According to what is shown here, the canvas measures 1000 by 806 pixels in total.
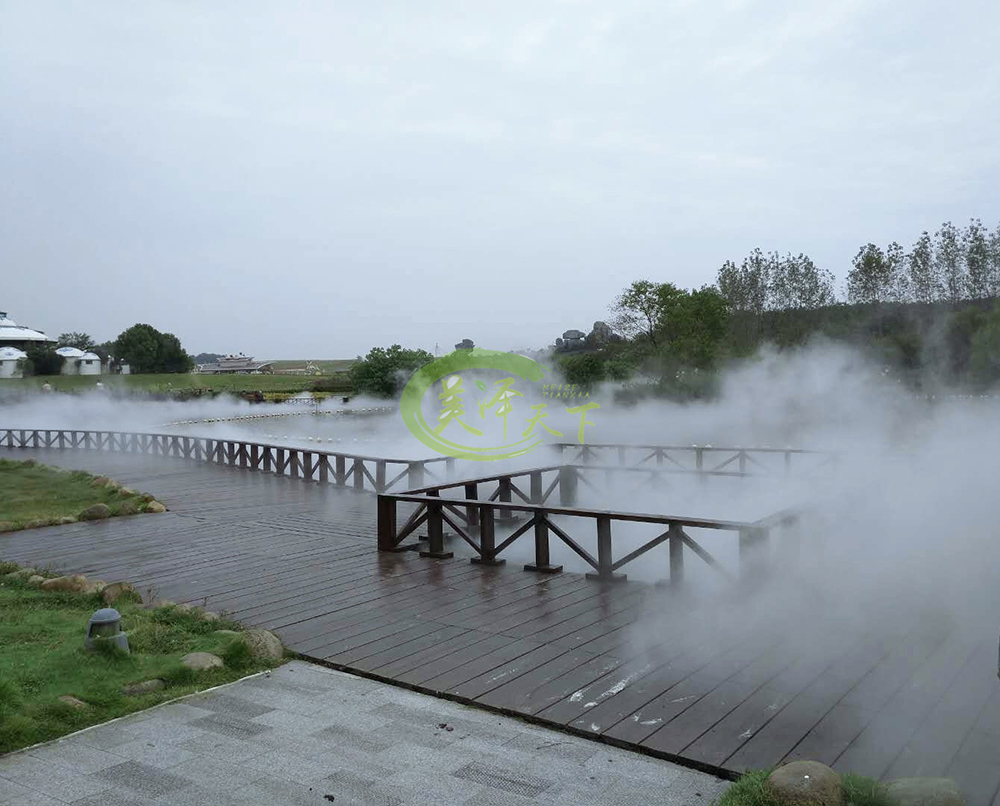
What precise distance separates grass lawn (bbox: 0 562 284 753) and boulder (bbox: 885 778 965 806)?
330 centimetres

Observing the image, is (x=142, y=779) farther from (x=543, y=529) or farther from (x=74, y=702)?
(x=543, y=529)

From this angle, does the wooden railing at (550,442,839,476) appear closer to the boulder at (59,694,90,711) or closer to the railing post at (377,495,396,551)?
the railing post at (377,495,396,551)

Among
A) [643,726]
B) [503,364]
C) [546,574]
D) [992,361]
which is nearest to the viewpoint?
[643,726]

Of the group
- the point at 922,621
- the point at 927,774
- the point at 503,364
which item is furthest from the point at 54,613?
the point at 503,364

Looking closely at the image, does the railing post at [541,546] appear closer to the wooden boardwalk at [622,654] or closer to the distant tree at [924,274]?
the wooden boardwalk at [622,654]

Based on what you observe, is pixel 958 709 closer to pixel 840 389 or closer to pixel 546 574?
pixel 546 574

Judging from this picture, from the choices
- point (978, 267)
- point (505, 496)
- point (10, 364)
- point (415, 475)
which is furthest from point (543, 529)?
point (10, 364)

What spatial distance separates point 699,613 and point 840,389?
15.7 m

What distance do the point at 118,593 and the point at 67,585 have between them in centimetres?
50

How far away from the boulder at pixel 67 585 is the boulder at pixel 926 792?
570 cm

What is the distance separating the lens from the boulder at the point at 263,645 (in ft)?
15.4

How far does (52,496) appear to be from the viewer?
44.1ft

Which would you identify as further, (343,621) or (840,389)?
(840,389)

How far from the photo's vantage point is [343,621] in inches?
219
